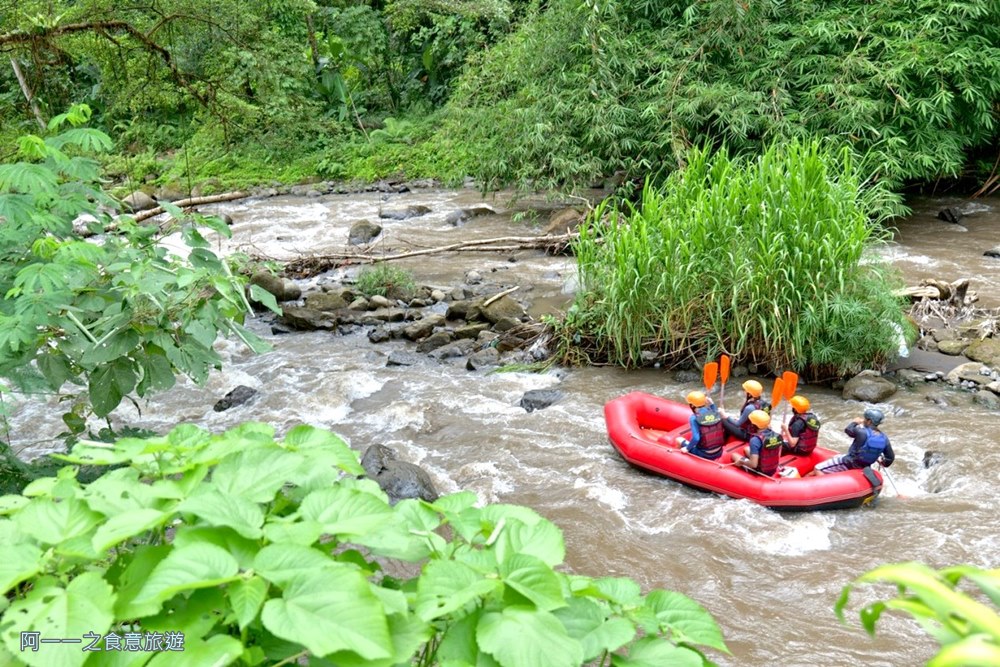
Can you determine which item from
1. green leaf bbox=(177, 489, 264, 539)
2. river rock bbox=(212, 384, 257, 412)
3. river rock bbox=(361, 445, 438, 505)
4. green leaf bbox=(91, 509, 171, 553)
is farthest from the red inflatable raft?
green leaf bbox=(91, 509, 171, 553)

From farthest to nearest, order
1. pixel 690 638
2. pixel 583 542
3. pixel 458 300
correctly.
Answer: pixel 458 300 < pixel 583 542 < pixel 690 638

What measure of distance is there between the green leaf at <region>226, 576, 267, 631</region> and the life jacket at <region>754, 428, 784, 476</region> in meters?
4.45

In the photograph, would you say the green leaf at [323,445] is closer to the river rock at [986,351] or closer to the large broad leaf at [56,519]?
the large broad leaf at [56,519]

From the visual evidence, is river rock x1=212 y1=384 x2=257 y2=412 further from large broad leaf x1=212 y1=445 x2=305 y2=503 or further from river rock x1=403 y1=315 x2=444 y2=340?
large broad leaf x1=212 y1=445 x2=305 y2=503

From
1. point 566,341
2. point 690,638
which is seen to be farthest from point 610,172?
point 690,638

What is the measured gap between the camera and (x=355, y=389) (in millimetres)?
7289

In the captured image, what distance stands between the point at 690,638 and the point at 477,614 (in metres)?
0.35

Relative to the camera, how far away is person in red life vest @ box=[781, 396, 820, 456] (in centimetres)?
517

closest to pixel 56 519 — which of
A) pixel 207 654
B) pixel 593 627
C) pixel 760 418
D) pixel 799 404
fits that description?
pixel 207 654

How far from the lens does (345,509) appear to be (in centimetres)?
129

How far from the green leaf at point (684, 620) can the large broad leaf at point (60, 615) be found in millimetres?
834

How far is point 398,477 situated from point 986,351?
201 inches

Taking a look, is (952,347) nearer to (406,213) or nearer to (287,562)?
(287,562)

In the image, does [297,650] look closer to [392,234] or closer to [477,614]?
[477,614]
